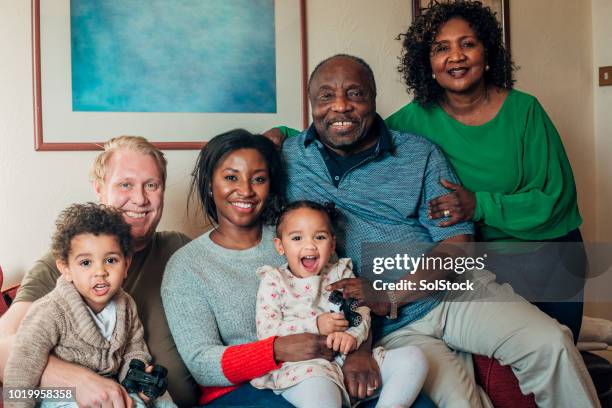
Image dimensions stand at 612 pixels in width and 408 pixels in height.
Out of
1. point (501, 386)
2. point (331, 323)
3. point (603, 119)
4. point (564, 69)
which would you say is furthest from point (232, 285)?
point (603, 119)

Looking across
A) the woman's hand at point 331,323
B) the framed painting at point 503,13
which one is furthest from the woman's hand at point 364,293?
the framed painting at point 503,13

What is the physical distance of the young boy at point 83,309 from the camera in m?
1.39

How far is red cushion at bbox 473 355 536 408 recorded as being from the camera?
5.73 feet

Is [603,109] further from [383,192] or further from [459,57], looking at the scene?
[383,192]

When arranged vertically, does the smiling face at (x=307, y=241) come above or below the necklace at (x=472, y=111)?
below

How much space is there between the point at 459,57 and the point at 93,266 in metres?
1.29

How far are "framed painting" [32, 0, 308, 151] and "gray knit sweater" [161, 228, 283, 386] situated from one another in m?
0.74

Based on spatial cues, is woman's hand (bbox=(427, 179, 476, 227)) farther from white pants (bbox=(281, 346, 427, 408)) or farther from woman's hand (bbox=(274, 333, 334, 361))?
woman's hand (bbox=(274, 333, 334, 361))

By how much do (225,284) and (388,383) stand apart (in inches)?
19.2

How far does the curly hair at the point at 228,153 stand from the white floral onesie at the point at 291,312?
199mm

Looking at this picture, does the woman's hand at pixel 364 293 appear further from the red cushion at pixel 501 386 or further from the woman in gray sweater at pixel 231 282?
the red cushion at pixel 501 386

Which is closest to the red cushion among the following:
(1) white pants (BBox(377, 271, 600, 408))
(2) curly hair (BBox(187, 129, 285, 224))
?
(1) white pants (BBox(377, 271, 600, 408))

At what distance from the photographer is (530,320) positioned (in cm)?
171

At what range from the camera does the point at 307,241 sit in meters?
1.69
